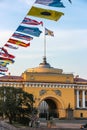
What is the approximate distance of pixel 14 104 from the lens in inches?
2138

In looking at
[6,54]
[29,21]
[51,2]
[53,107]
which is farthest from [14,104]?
[53,107]

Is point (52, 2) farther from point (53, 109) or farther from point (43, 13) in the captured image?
point (53, 109)

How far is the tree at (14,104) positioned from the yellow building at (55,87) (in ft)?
86.2

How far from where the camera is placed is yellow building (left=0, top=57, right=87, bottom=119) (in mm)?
83812

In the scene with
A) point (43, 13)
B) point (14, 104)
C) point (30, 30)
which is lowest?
point (14, 104)

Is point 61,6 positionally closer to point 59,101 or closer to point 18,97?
point 18,97

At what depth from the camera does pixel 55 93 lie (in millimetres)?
84312

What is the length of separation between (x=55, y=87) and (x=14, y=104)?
3034 cm

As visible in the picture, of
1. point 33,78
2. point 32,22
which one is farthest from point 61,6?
point 33,78

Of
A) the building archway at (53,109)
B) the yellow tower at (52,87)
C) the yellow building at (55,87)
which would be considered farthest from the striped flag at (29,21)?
the yellow tower at (52,87)

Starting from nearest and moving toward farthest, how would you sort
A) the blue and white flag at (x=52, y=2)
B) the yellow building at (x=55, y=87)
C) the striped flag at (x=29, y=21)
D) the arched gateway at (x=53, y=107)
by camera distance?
the blue and white flag at (x=52, y=2) → the striped flag at (x=29, y=21) → the yellow building at (x=55, y=87) → the arched gateway at (x=53, y=107)

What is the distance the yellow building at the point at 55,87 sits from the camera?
8381 cm

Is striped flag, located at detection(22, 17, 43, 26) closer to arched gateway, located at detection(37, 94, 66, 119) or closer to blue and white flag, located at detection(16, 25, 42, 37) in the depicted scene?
blue and white flag, located at detection(16, 25, 42, 37)

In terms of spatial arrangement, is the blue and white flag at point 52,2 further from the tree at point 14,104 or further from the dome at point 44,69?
the dome at point 44,69
